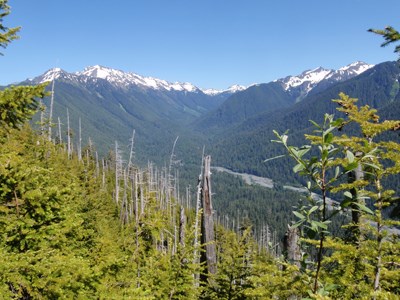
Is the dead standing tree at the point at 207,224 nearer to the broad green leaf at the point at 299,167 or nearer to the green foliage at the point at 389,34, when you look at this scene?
the green foliage at the point at 389,34

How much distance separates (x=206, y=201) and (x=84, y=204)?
13.4 metres

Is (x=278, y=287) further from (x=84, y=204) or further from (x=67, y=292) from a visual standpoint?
(x=84, y=204)

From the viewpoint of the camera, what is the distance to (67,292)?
5172 mm

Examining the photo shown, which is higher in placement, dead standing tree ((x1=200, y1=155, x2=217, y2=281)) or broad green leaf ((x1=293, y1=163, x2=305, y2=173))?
broad green leaf ((x1=293, y1=163, x2=305, y2=173))

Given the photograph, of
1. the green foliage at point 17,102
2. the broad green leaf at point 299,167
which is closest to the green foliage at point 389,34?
the broad green leaf at point 299,167

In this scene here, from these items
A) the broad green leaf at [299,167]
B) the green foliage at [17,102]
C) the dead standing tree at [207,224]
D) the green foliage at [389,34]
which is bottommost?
the dead standing tree at [207,224]

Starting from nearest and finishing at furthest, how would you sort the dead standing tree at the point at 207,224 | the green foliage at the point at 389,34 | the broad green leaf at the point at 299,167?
the broad green leaf at the point at 299,167 → the green foliage at the point at 389,34 → the dead standing tree at the point at 207,224

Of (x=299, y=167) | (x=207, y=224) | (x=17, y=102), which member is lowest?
(x=207, y=224)

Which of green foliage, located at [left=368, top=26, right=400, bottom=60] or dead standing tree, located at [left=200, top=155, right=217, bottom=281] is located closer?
green foliage, located at [left=368, top=26, right=400, bottom=60]

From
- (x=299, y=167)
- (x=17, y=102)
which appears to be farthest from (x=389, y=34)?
(x=17, y=102)

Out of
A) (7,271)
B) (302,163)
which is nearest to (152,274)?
(7,271)

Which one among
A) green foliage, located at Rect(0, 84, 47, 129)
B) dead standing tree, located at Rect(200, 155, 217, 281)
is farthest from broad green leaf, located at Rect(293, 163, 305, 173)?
dead standing tree, located at Rect(200, 155, 217, 281)

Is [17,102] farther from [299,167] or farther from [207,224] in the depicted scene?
[207,224]

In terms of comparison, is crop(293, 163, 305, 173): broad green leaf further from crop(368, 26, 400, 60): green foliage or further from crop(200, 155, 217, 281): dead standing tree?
crop(200, 155, 217, 281): dead standing tree
